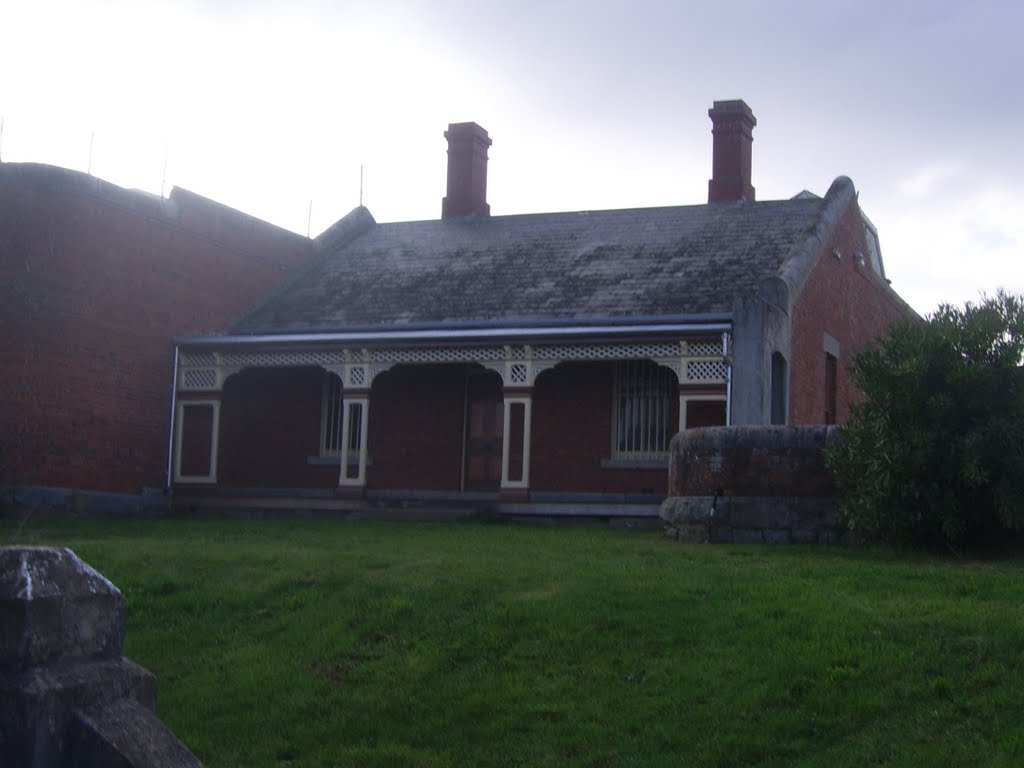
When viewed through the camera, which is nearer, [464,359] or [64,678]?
[64,678]

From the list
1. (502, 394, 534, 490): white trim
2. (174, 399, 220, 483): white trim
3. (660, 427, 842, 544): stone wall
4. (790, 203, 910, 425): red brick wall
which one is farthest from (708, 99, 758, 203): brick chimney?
(660, 427, 842, 544): stone wall

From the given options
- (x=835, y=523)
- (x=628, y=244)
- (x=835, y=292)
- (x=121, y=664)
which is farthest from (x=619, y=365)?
(x=121, y=664)

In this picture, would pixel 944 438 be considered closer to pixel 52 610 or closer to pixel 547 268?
pixel 52 610

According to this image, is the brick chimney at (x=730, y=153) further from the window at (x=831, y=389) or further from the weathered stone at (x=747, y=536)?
the weathered stone at (x=747, y=536)

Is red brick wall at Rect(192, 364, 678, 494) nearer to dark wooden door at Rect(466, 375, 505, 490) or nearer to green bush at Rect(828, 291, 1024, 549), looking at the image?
dark wooden door at Rect(466, 375, 505, 490)

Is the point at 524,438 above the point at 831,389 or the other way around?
the other way around

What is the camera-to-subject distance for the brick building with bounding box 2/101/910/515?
65.6ft

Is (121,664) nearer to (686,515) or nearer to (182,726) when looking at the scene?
(182,726)

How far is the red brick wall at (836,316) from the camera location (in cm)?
2145

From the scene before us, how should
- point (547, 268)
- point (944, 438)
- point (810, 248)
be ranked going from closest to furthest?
point (944, 438) < point (810, 248) < point (547, 268)

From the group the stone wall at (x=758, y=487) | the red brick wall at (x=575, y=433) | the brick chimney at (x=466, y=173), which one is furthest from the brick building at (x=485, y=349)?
the stone wall at (x=758, y=487)

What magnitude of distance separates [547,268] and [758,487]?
10092mm

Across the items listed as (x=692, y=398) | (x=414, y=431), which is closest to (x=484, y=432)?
(x=414, y=431)

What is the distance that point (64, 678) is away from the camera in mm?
3926
